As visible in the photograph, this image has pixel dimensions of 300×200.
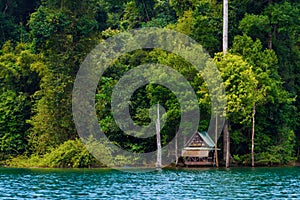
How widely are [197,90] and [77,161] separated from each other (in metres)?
8.30

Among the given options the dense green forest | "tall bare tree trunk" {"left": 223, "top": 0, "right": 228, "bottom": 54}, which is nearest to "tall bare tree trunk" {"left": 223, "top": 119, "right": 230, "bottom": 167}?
the dense green forest

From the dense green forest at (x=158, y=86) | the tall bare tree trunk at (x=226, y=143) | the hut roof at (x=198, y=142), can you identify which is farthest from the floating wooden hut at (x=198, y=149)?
the dense green forest at (x=158, y=86)

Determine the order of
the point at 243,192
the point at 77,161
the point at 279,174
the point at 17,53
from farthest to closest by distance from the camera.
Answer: the point at 17,53 → the point at 77,161 → the point at 279,174 → the point at 243,192

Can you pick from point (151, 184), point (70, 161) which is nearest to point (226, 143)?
point (70, 161)

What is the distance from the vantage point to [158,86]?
4253 centimetres

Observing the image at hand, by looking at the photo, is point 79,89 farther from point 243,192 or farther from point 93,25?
point 243,192

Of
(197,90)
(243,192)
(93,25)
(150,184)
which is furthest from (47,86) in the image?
(243,192)

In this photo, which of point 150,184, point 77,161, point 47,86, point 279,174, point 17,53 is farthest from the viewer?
point 17,53

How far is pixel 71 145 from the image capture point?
41594mm

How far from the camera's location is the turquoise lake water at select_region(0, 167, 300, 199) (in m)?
26.1

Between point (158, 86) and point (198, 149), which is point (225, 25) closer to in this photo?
point (158, 86)

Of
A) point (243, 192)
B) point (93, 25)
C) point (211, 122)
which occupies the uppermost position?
point (93, 25)

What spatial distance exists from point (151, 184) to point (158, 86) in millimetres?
12886

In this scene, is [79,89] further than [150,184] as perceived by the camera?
Yes
